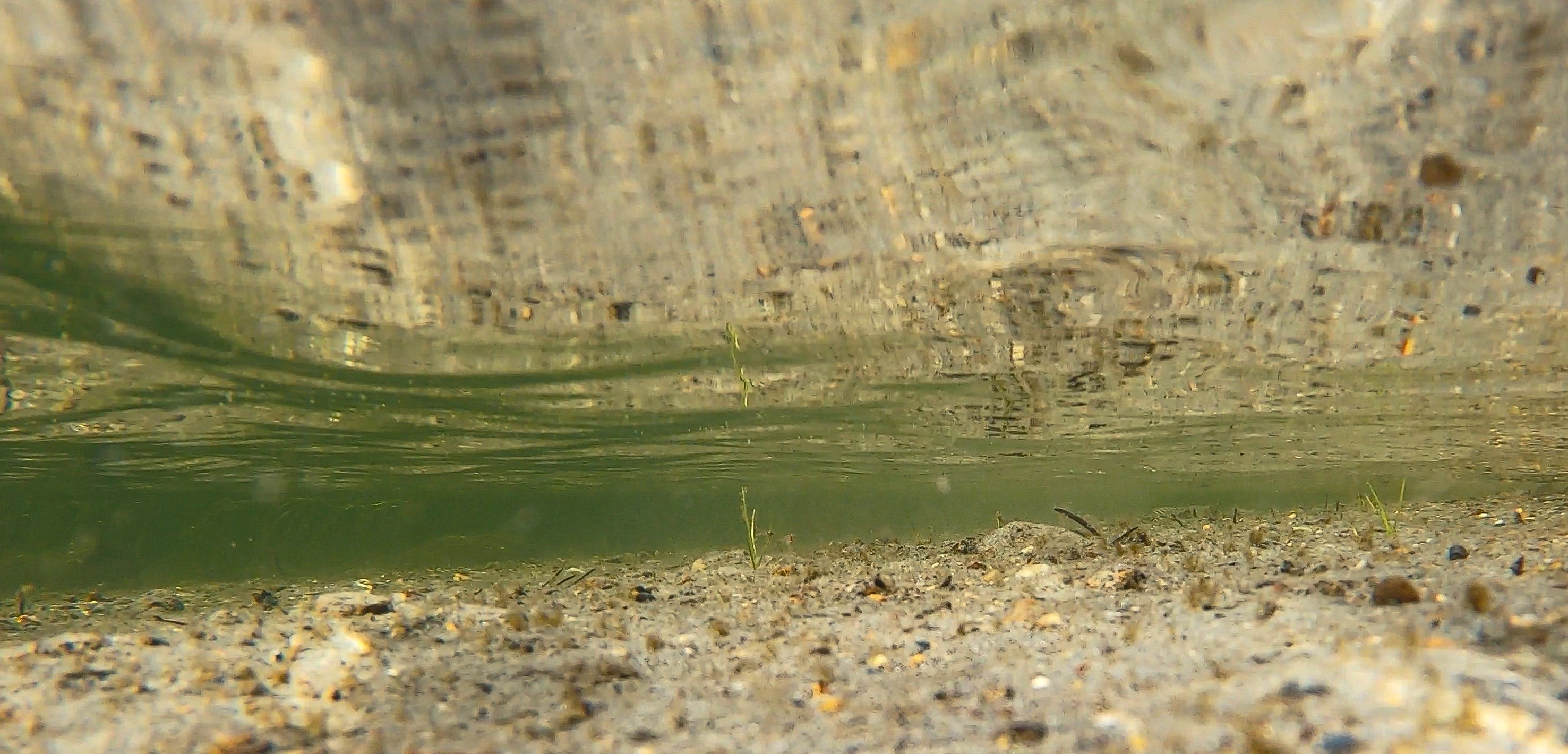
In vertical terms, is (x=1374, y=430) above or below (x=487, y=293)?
below

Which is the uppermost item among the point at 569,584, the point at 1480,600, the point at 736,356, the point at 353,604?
the point at 736,356

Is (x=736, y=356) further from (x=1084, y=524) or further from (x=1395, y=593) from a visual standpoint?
(x=1395, y=593)

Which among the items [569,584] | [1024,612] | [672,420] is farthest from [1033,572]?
[672,420]

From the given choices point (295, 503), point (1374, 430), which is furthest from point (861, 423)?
point (295, 503)

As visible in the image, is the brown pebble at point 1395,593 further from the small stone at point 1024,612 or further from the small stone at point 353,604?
the small stone at point 353,604

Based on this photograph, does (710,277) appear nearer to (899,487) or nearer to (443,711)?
(443,711)

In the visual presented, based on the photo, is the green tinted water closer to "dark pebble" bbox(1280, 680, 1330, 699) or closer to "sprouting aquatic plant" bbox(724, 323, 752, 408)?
"sprouting aquatic plant" bbox(724, 323, 752, 408)
